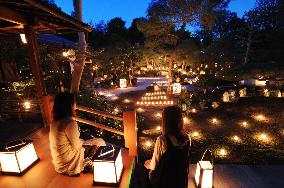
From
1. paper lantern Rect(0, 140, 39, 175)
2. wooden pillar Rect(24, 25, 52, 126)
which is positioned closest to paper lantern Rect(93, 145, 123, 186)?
paper lantern Rect(0, 140, 39, 175)

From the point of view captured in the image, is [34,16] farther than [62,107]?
Yes

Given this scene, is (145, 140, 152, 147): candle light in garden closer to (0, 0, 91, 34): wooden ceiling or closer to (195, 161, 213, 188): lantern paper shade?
(195, 161, 213, 188): lantern paper shade

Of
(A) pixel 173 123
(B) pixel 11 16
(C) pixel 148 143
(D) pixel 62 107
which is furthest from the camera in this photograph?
(C) pixel 148 143

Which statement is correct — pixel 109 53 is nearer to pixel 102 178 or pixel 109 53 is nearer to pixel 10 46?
pixel 10 46

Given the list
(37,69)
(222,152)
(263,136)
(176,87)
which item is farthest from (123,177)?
(176,87)

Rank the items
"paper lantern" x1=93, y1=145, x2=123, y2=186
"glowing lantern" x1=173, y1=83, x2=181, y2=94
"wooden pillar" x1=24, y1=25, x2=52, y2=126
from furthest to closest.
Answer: "glowing lantern" x1=173, y1=83, x2=181, y2=94, "wooden pillar" x1=24, y1=25, x2=52, y2=126, "paper lantern" x1=93, y1=145, x2=123, y2=186

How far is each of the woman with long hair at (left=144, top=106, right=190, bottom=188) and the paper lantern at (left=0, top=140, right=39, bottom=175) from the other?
271 cm

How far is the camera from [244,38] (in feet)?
64.7

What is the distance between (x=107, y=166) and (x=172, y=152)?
1.33 metres

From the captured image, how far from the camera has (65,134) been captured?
141 inches

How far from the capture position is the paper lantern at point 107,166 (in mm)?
3612

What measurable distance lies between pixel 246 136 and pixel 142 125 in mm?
4523

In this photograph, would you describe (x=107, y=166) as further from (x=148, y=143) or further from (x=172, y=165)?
(x=148, y=143)

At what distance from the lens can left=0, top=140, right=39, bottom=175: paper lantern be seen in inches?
156
